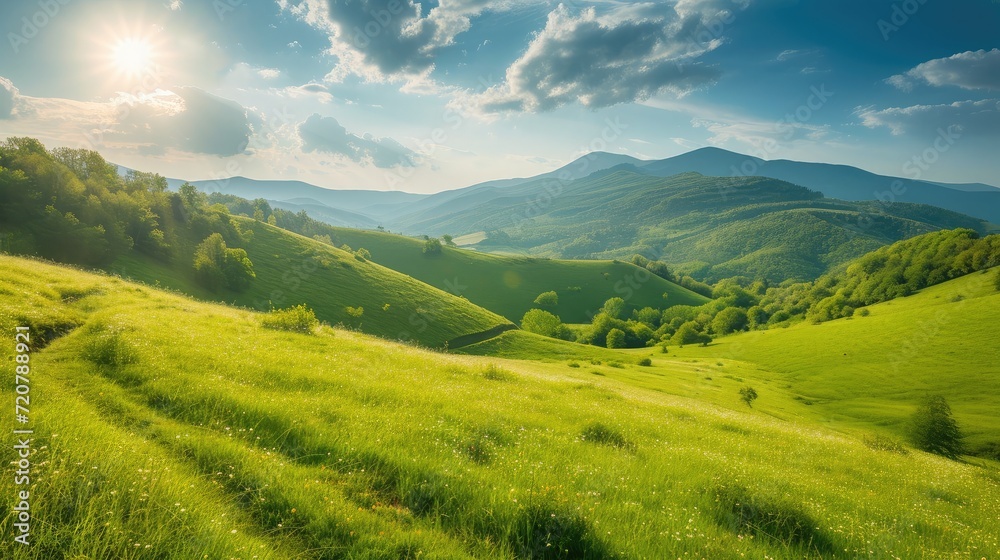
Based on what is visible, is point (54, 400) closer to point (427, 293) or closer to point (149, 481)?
point (149, 481)

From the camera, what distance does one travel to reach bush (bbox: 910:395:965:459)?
186 ft

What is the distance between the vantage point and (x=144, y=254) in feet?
257

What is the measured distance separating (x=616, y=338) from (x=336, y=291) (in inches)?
3668

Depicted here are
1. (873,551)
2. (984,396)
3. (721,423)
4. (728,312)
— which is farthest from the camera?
(728,312)

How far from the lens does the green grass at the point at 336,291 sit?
82.6 metres

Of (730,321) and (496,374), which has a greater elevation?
(496,374)

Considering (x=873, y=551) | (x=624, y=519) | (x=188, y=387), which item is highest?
(x=188, y=387)

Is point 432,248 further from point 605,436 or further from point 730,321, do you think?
point 605,436

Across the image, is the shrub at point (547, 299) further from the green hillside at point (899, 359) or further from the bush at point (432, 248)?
the green hillside at point (899, 359)

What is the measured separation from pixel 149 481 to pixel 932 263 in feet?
690

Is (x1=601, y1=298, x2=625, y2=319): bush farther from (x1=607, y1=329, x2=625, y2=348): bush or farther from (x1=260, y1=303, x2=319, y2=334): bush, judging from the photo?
(x1=260, y1=303, x2=319, y2=334): bush

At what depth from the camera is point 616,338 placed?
457ft

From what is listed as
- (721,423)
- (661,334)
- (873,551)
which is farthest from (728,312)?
(873,551)

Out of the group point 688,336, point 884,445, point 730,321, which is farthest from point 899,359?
point 884,445
